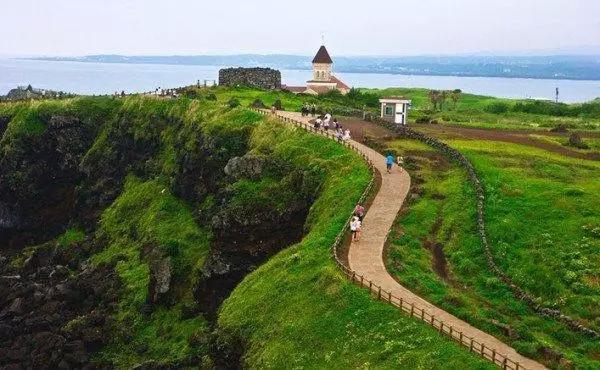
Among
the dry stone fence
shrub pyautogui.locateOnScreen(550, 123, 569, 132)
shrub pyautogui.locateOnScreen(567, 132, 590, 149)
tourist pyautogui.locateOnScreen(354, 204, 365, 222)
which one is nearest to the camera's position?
the dry stone fence

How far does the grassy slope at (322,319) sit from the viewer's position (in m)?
30.0

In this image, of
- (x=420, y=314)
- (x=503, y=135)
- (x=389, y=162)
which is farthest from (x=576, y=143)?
(x=420, y=314)

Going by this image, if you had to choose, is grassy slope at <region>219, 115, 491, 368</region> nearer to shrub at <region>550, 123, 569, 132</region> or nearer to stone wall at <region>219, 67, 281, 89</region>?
shrub at <region>550, 123, 569, 132</region>

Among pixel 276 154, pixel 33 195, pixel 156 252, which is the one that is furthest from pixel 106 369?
pixel 33 195

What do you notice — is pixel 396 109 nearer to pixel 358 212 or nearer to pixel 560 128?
pixel 560 128

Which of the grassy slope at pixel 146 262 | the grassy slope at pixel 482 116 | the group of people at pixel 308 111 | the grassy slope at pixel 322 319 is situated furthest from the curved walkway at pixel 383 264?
the grassy slope at pixel 482 116

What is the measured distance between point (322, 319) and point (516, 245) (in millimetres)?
14307

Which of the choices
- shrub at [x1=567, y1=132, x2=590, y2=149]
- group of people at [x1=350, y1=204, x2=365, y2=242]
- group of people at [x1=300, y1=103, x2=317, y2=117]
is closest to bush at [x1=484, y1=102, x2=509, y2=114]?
group of people at [x1=300, y1=103, x2=317, y2=117]

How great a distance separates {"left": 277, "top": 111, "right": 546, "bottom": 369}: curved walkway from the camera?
1198 inches

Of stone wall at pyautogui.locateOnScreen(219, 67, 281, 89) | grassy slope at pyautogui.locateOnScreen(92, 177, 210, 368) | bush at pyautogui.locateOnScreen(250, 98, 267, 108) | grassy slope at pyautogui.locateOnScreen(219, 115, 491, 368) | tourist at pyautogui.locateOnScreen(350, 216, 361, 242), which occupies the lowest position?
grassy slope at pyautogui.locateOnScreen(92, 177, 210, 368)

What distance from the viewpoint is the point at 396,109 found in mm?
78125

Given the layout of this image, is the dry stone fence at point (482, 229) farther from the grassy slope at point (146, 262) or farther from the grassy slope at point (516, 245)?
the grassy slope at point (146, 262)

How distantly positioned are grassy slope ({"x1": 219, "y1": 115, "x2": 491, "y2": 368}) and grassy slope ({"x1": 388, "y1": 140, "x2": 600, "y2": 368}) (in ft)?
11.8

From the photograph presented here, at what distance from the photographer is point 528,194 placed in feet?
162
